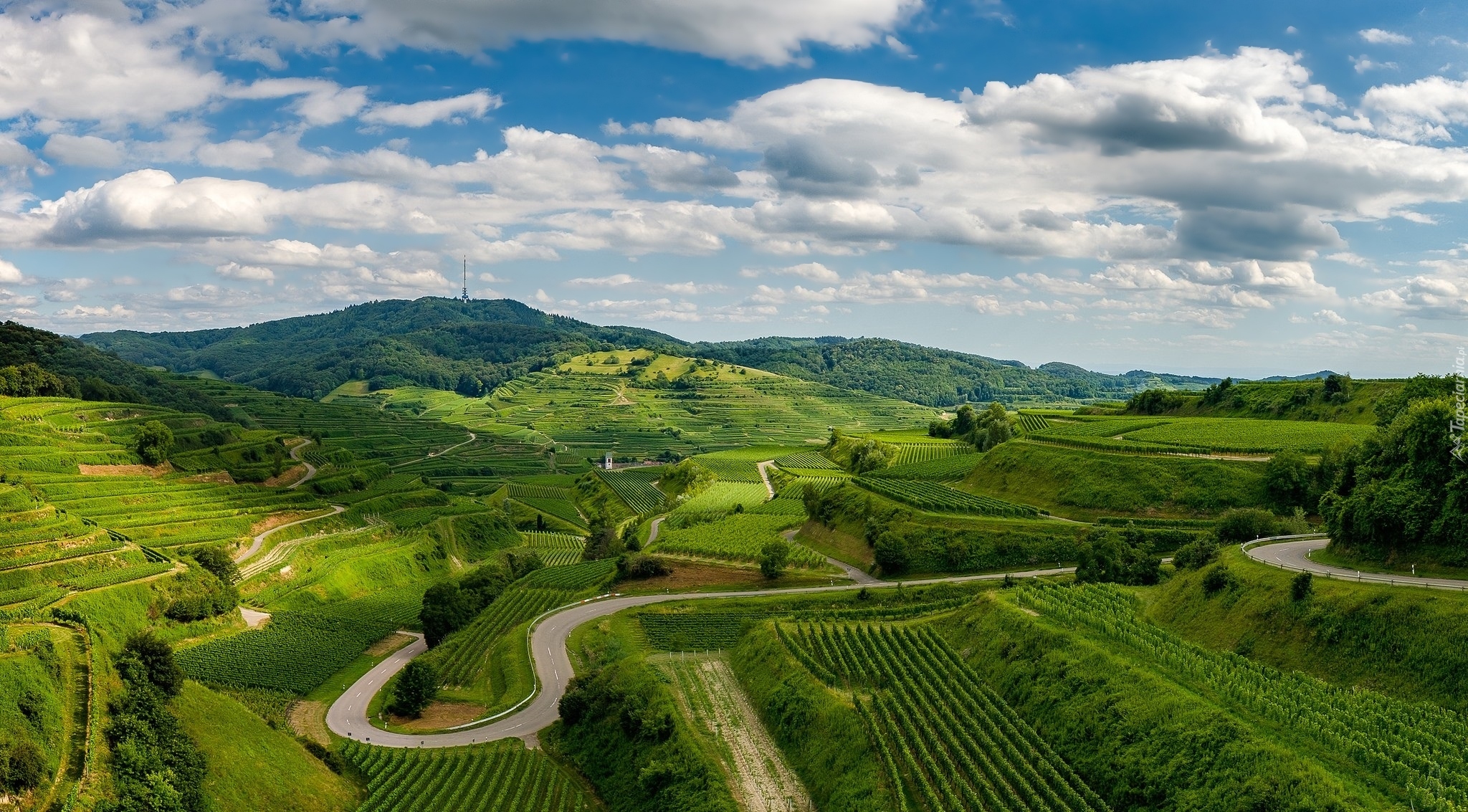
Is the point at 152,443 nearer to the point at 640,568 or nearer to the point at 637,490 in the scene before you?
the point at 640,568

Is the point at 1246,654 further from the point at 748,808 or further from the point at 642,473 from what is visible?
the point at 642,473

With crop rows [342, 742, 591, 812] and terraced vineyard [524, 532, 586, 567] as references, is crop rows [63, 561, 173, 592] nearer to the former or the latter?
crop rows [342, 742, 591, 812]

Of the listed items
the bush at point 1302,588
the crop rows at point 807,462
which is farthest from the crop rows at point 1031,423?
the bush at point 1302,588

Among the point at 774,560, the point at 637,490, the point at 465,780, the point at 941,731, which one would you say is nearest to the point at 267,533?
the point at 774,560

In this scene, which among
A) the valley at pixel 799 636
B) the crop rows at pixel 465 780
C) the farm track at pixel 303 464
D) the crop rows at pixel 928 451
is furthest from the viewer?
the crop rows at pixel 928 451

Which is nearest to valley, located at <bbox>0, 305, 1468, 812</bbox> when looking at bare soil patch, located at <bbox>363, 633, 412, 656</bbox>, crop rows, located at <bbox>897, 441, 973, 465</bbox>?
bare soil patch, located at <bbox>363, 633, 412, 656</bbox>

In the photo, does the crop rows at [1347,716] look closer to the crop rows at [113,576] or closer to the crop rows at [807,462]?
the crop rows at [113,576]

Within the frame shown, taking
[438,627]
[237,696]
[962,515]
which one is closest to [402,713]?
[237,696]
